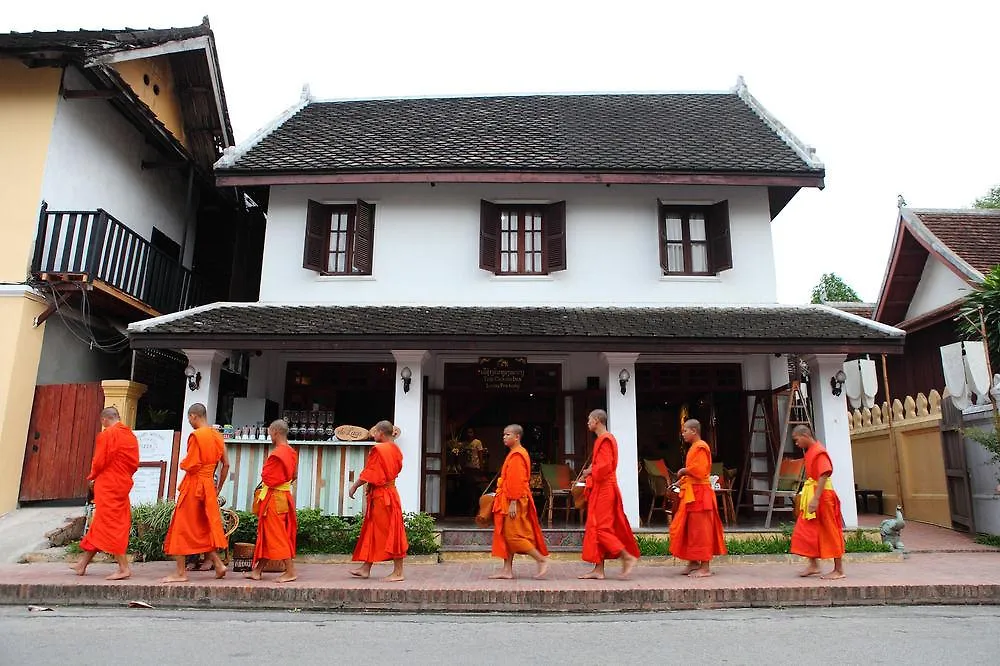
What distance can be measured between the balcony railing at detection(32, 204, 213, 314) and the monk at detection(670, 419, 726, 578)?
8.56 meters

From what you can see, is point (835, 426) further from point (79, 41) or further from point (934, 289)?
point (79, 41)

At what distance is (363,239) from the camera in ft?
37.2

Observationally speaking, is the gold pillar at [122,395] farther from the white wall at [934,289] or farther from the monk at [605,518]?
the white wall at [934,289]

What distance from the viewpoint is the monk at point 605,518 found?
729 centimetres

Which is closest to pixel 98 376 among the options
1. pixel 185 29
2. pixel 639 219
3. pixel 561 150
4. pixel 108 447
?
pixel 108 447

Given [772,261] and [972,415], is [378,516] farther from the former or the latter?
[972,415]

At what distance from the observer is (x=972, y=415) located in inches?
424

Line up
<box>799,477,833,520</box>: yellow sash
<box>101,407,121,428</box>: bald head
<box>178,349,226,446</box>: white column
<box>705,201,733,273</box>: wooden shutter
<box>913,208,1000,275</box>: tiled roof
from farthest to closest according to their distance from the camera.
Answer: <box>913,208,1000,275</box>: tiled roof, <box>705,201,733,273</box>: wooden shutter, <box>178,349,226,446</box>: white column, <box>101,407,121,428</box>: bald head, <box>799,477,833,520</box>: yellow sash

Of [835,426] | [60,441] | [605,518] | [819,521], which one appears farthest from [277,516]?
[835,426]

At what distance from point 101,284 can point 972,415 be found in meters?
13.2

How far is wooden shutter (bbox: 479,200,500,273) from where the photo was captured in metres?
11.2

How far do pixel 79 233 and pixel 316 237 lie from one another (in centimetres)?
344

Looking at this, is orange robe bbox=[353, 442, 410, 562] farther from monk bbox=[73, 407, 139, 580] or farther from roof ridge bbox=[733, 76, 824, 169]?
roof ridge bbox=[733, 76, 824, 169]

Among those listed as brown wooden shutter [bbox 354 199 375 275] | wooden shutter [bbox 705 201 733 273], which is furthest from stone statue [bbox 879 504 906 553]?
brown wooden shutter [bbox 354 199 375 275]
